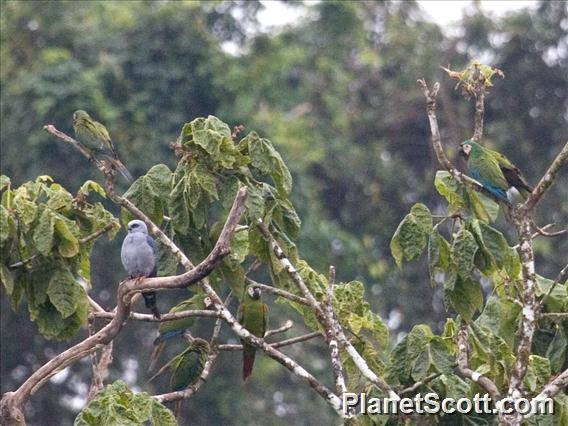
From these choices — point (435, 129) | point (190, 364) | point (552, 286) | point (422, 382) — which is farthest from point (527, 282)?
point (190, 364)

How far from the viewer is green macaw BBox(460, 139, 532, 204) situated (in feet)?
26.7

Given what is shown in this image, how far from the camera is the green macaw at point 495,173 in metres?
8.12

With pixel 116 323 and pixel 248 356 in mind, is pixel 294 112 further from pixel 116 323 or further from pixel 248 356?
pixel 116 323

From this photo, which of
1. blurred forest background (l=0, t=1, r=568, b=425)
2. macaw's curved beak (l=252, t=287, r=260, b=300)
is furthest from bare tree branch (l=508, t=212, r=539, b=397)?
blurred forest background (l=0, t=1, r=568, b=425)

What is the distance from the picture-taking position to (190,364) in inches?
308

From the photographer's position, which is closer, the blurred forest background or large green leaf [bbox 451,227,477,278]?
large green leaf [bbox 451,227,477,278]

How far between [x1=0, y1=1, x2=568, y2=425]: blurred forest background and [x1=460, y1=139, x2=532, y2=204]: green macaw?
883cm

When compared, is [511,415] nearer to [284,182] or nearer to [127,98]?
[284,182]

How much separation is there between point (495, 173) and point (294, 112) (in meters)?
12.9

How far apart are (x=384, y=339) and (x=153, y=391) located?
1053cm

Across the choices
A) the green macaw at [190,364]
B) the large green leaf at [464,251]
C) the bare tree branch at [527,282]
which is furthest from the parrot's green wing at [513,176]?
the green macaw at [190,364]

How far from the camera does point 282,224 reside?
7621 millimetres

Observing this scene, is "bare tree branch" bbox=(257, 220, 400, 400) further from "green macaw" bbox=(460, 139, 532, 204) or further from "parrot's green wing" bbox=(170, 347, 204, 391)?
"green macaw" bbox=(460, 139, 532, 204)

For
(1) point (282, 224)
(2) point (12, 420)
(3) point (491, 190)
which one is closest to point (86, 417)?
(2) point (12, 420)
